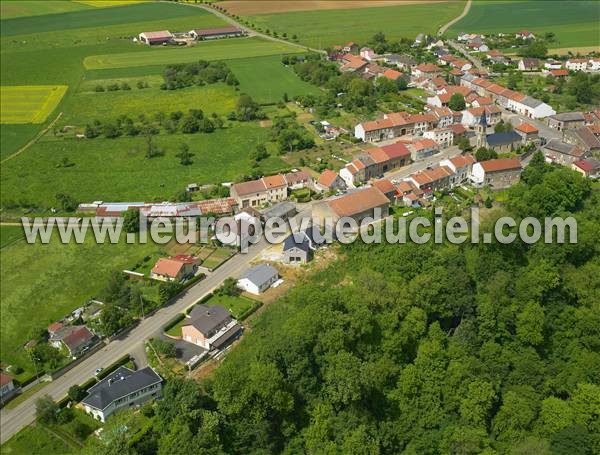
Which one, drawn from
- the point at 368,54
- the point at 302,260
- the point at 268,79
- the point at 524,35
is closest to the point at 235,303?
the point at 302,260

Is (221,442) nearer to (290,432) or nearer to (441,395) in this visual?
(290,432)

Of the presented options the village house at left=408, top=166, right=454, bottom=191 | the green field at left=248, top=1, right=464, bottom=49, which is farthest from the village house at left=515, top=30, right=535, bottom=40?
the village house at left=408, top=166, right=454, bottom=191

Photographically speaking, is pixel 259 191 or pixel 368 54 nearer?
pixel 259 191

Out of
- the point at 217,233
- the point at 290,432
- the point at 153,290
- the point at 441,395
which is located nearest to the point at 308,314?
the point at 290,432

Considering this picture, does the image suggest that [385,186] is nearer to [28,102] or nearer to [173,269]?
[173,269]

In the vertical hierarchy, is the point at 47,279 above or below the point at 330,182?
below
